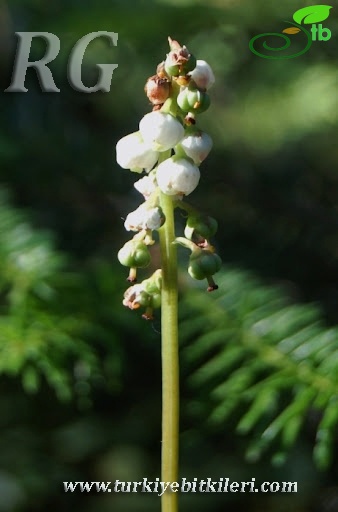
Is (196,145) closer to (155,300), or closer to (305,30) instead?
(155,300)

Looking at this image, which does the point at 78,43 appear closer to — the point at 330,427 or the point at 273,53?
the point at 273,53

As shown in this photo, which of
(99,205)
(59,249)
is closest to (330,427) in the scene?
(59,249)

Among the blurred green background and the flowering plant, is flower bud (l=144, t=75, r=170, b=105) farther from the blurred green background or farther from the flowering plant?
the blurred green background

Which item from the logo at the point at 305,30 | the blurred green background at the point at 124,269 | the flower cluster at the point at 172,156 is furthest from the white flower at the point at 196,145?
the logo at the point at 305,30

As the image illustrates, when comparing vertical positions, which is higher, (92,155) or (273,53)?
(273,53)

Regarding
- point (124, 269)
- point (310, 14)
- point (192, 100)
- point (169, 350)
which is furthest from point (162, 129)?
point (310, 14)

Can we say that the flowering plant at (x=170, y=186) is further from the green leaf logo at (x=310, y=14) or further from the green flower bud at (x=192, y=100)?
the green leaf logo at (x=310, y=14)

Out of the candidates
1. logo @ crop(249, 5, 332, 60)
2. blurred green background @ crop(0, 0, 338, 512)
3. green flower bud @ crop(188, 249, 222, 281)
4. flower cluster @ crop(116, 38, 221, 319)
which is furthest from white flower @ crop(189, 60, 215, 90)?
logo @ crop(249, 5, 332, 60)
